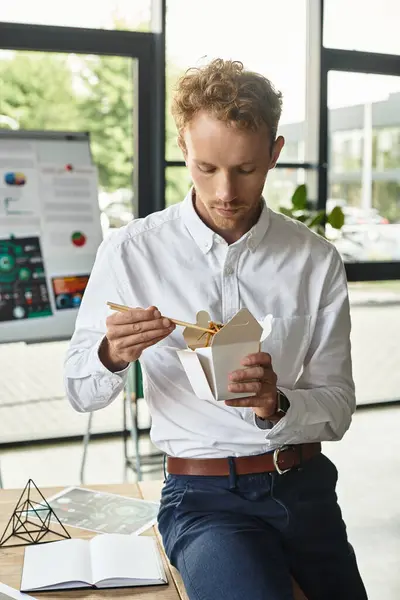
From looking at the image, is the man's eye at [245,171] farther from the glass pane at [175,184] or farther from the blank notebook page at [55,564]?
the glass pane at [175,184]

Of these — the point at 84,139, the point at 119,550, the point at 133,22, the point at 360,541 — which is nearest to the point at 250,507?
the point at 119,550

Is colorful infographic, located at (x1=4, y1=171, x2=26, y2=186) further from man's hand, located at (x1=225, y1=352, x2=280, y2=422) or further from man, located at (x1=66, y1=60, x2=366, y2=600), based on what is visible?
man's hand, located at (x1=225, y1=352, x2=280, y2=422)

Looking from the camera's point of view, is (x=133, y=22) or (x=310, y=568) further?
(x=133, y=22)

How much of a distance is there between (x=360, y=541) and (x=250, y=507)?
1960 millimetres

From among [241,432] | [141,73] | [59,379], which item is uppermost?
[141,73]

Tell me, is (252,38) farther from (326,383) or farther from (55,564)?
(55,564)

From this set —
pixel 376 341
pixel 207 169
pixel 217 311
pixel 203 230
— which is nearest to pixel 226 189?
pixel 207 169

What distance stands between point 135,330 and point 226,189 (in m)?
0.35

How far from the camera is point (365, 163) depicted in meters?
5.30

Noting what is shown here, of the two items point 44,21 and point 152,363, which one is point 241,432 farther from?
point 44,21

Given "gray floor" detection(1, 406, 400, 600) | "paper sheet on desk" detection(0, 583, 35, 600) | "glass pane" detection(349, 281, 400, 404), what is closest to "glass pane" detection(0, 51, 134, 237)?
"gray floor" detection(1, 406, 400, 600)

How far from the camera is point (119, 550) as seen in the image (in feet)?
5.04

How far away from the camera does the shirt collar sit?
1.62 metres

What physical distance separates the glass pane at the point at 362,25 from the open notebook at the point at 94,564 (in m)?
4.13
